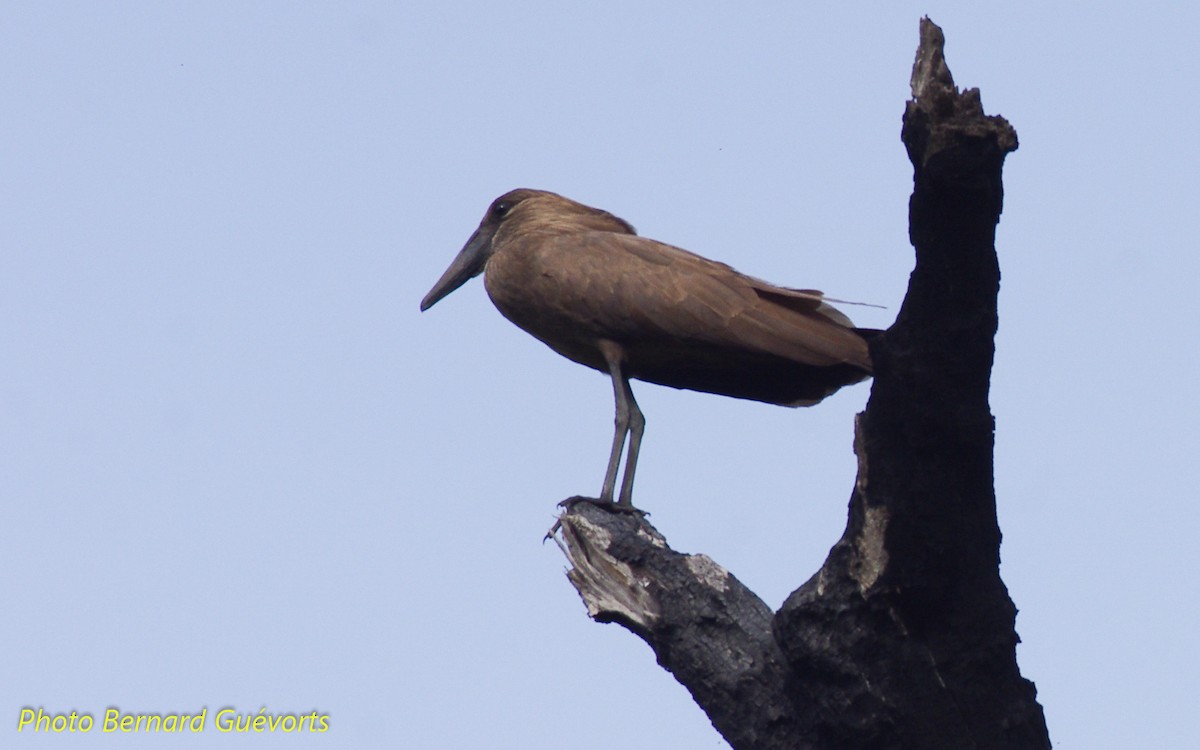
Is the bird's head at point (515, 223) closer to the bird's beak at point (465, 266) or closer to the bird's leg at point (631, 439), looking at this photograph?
the bird's beak at point (465, 266)

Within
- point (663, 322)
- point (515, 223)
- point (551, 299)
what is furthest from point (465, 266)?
point (663, 322)

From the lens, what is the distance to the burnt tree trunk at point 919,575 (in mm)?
4305

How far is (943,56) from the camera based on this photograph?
4.23 m

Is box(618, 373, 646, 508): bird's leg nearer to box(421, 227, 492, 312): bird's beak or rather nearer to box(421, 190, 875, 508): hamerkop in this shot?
box(421, 190, 875, 508): hamerkop

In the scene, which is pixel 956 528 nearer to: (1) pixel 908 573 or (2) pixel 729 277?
(1) pixel 908 573

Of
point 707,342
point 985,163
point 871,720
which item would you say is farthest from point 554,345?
point 985,163

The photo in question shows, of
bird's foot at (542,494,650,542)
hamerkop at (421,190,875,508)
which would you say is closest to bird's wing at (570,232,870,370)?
hamerkop at (421,190,875,508)

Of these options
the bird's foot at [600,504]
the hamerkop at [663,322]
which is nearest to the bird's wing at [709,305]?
the hamerkop at [663,322]

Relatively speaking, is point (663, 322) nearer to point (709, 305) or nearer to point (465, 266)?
point (709, 305)

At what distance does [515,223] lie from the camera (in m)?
8.64

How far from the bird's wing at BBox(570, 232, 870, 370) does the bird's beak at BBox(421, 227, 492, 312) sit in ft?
4.88

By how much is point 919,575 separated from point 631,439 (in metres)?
2.61

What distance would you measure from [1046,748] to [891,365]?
4.89 feet

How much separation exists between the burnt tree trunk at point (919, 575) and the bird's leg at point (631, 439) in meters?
1.33
